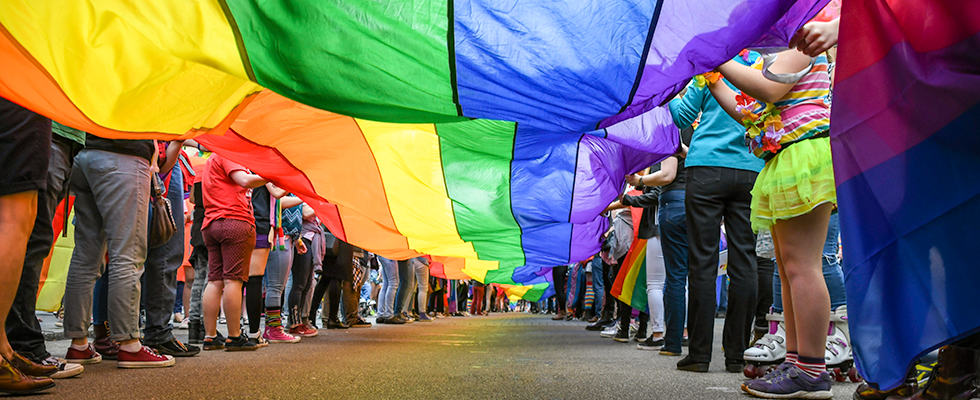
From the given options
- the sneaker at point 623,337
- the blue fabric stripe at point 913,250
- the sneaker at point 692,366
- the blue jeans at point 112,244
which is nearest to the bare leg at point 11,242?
the blue jeans at point 112,244

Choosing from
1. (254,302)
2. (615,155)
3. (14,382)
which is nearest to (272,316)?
(254,302)

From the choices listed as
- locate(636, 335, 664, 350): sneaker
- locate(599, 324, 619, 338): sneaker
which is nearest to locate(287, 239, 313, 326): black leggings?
locate(599, 324, 619, 338): sneaker

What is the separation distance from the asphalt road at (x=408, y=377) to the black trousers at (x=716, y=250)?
8.4 inches

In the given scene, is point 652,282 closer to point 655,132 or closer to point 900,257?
point 655,132

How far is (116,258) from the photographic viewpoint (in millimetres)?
3275

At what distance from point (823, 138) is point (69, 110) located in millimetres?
2750

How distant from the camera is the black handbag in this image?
3684mm

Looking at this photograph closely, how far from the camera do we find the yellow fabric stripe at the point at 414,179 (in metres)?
3.89

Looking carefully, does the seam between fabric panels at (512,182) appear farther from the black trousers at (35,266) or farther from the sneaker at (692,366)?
the black trousers at (35,266)

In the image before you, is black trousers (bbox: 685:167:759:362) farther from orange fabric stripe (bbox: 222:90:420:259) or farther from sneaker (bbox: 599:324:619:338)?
sneaker (bbox: 599:324:619:338)

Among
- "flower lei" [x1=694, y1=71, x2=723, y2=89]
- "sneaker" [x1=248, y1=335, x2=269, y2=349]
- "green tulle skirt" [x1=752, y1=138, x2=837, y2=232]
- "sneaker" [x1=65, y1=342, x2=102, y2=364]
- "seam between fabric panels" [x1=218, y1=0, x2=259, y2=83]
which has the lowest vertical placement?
"sneaker" [x1=65, y1=342, x2=102, y2=364]

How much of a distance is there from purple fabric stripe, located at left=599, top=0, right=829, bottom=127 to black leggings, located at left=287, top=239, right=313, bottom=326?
4715 mm

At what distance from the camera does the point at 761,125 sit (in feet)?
8.30

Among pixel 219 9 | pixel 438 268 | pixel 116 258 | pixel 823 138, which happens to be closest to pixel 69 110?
pixel 219 9
